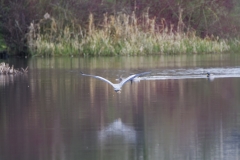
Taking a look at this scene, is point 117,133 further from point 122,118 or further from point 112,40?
point 112,40

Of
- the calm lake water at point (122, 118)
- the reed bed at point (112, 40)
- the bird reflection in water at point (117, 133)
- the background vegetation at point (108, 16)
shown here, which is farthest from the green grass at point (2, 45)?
the bird reflection in water at point (117, 133)

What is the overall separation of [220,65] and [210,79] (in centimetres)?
493

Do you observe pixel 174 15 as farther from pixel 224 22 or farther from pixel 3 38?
pixel 3 38

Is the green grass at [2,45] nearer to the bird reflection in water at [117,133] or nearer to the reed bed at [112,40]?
the reed bed at [112,40]

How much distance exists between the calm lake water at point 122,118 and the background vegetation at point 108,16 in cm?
1480

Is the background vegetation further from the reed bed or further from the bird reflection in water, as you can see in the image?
the bird reflection in water

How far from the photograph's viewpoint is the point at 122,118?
12.4 m

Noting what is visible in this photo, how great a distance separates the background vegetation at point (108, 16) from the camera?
3584cm

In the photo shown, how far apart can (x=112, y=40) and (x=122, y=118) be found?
2165 centimetres

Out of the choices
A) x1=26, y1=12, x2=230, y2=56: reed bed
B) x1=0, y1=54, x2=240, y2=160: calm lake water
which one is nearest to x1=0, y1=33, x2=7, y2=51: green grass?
x1=26, y1=12, x2=230, y2=56: reed bed

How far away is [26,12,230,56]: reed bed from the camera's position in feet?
110

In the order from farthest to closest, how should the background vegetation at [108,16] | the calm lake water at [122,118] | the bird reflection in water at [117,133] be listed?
the background vegetation at [108,16] < the bird reflection in water at [117,133] < the calm lake water at [122,118]

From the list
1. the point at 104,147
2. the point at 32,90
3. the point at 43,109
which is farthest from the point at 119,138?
the point at 32,90

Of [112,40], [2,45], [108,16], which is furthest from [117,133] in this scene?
[108,16]
